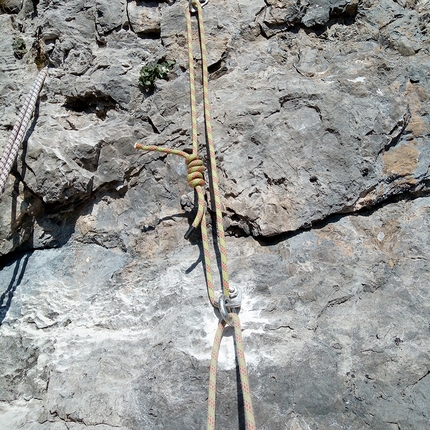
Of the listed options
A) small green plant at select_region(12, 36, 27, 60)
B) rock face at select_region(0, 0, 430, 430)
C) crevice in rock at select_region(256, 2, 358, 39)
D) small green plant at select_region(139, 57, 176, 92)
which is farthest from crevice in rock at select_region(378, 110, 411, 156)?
small green plant at select_region(12, 36, 27, 60)

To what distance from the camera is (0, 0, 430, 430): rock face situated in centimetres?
170

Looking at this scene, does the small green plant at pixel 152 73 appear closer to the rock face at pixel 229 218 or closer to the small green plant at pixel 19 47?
the rock face at pixel 229 218

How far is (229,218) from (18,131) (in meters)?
1.22

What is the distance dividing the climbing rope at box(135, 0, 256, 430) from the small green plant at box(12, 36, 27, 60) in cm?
113

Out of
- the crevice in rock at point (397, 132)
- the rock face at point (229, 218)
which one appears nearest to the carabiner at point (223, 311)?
the rock face at point (229, 218)

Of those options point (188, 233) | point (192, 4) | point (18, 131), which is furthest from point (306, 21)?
point (18, 131)

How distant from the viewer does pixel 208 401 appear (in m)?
1.58

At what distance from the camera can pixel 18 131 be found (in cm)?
217

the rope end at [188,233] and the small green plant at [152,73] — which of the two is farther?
the small green plant at [152,73]

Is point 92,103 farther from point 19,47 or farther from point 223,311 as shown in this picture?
point 223,311

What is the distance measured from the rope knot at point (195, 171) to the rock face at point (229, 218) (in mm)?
162

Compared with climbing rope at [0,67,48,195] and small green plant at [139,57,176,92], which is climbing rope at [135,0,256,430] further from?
climbing rope at [0,67,48,195]

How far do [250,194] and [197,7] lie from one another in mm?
1244

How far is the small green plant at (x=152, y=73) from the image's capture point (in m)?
2.48
